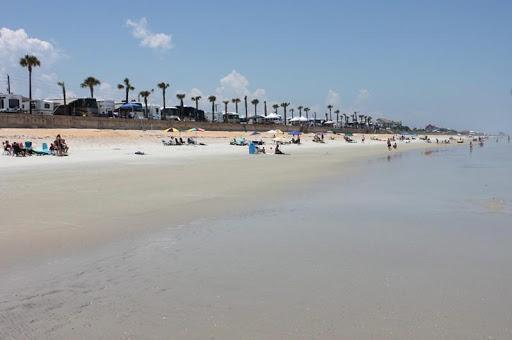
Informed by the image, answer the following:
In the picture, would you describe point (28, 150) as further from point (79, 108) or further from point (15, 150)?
point (79, 108)

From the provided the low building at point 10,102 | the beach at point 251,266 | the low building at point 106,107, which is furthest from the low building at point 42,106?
the beach at point 251,266

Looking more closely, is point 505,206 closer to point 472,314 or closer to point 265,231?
point 265,231

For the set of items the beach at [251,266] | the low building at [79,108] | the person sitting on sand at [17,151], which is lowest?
the beach at [251,266]

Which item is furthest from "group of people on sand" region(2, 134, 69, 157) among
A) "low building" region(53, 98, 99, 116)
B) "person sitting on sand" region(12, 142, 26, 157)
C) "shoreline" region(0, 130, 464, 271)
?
"low building" region(53, 98, 99, 116)

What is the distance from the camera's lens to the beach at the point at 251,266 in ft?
14.5

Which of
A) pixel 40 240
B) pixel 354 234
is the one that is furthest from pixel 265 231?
pixel 40 240

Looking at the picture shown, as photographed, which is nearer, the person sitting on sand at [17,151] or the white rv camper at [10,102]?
the person sitting on sand at [17,151]

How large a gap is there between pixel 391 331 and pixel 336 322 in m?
0.48

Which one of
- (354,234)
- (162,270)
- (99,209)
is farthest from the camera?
(99,209)

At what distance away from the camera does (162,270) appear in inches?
241

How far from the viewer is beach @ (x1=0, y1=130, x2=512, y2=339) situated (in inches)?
174

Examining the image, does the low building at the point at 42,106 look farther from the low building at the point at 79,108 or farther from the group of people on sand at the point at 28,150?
the group of people on sand at the point at 28,150

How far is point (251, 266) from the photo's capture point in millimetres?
6340

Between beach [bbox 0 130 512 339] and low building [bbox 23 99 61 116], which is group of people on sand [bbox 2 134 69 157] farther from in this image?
low building [bbox 23 99 61 116]
